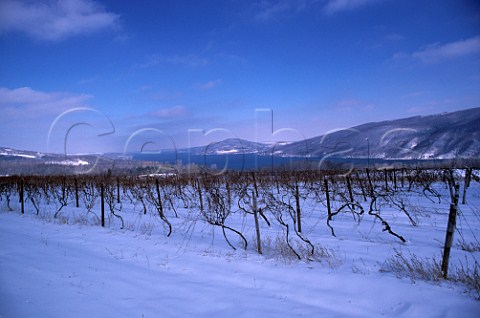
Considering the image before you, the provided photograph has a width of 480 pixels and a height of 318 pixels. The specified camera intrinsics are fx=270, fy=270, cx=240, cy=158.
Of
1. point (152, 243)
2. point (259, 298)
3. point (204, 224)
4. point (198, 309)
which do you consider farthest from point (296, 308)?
point (204, 224)

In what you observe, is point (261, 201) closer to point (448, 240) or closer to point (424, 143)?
point (448, 240)

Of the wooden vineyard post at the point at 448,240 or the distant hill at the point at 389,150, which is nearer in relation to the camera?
the wooden vineyard post at the point at 448,240

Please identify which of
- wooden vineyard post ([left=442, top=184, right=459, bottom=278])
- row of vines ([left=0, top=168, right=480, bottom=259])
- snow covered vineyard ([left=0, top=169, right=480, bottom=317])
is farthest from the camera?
row of vines ([left=0, top=168, right=480, bottom=259])

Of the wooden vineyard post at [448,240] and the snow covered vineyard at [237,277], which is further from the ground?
the wooden vineyard post at [448,240]

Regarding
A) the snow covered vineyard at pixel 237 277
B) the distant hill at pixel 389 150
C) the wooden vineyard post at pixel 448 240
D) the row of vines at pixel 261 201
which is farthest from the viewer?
the distant hill at pixel 389 150

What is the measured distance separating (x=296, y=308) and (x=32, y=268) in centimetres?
413

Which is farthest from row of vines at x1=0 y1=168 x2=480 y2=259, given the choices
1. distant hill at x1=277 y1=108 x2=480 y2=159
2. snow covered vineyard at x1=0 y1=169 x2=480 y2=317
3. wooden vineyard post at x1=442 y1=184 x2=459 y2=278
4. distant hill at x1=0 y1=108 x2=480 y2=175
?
distant hill at x1=277 y1=108 x2=480 y2=159

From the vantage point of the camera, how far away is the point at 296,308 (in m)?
3.26

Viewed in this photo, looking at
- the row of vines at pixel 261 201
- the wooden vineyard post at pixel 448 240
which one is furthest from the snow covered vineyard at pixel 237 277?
the row of vines at pixel 261 201

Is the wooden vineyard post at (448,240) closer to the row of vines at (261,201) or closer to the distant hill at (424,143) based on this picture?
the row of vines at (261,201)

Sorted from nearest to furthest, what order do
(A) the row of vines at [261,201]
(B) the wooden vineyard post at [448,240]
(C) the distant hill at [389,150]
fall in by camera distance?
(B) the wooden vineyard post at [448,240], (A) the row of vines at [261,201], (C) the distant hill at [389,150]

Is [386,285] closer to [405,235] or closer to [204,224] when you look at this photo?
[405,235]

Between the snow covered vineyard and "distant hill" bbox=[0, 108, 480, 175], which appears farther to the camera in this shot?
"distant hill" bbox=[0, 108, 480, 175]

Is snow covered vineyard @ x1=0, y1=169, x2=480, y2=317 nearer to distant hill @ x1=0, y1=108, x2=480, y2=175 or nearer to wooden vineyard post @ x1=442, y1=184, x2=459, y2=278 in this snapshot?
wooden vineyard post @ x1=442, y1=184, x2=459, y2=278
